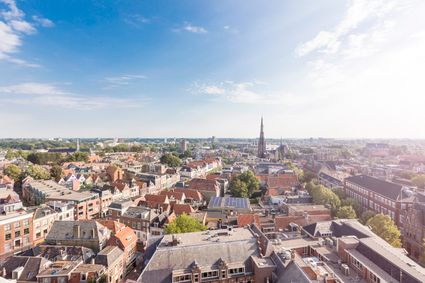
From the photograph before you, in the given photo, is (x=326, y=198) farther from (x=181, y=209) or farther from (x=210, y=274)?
(x=210, y=274)

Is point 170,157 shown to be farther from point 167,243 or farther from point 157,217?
point 167,243

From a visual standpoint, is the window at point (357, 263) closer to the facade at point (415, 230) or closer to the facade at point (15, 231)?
the facade at point (415, 230)

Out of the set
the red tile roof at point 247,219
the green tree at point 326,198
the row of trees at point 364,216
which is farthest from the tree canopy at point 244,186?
the red tile roof at point 247,219

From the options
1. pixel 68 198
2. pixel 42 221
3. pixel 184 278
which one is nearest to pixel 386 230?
pixel 184 278

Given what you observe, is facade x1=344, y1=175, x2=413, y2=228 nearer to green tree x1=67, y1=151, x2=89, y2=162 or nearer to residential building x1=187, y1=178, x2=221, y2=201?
residential building x1=187, y1=178, x2=221, y2=201

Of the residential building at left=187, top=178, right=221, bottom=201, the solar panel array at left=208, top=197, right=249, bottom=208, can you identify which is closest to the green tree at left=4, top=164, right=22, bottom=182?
the residential building at left=187, top=178, right=221, bottom=201
